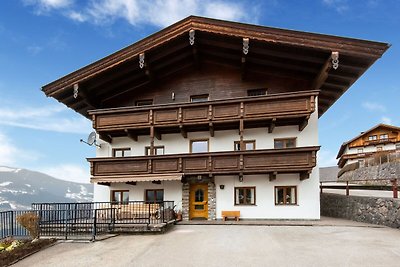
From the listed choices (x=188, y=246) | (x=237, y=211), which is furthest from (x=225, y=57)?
(x=188, y=246)

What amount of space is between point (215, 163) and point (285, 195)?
4526mm

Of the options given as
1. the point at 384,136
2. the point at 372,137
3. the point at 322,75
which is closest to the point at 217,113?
the point at 322,75

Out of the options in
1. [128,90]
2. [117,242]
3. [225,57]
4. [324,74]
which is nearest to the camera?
[117,242]

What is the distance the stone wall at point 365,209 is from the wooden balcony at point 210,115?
5139 mm

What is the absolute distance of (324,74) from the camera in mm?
16297

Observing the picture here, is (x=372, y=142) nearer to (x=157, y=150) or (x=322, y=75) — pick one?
(x=322, y=75)

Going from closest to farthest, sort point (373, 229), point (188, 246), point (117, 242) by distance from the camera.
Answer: point (188, 246), point (117, 242), point (373, 229)

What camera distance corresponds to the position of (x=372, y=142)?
155 ft

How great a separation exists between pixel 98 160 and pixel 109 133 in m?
2.04

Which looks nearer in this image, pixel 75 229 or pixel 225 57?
pixel 75 229

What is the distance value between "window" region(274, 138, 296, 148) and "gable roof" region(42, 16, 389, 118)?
3.60 m

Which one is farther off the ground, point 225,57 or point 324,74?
point 225,57

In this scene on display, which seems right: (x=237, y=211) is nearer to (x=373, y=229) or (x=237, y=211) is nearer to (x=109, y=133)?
(x=373, y=229)

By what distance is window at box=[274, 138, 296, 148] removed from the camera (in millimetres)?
17484
